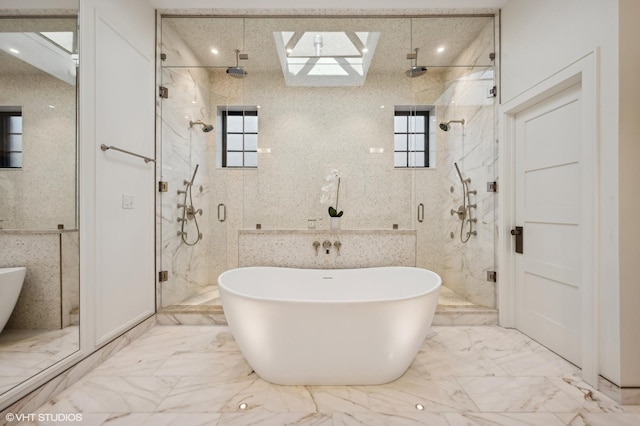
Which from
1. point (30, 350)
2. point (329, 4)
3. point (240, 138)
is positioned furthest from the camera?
point (240, 138)

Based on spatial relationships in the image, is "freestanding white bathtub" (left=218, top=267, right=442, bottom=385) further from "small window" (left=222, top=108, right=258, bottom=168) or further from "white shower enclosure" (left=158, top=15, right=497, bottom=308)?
"small window" (left=222, top=108, right=258, bottom=168)

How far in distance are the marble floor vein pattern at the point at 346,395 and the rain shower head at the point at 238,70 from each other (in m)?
2.37

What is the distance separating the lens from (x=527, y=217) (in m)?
2.27

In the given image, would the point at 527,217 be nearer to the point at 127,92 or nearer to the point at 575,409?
the point at 575,409

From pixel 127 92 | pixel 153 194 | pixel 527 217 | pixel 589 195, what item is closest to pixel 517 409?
pixel 589 195

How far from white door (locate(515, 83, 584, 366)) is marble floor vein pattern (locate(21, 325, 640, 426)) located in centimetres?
25

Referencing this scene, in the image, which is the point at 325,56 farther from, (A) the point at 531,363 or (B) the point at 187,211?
(A) the point at 531,363

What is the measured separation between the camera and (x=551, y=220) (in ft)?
6.63

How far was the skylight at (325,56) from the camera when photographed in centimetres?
271

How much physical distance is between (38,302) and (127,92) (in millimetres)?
1507

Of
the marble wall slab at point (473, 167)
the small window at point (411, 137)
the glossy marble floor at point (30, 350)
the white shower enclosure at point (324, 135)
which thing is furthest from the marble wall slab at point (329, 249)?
the glossy marble floor at point (30, 350)

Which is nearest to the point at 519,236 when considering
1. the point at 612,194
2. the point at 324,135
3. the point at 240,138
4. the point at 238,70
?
the point at 612,194

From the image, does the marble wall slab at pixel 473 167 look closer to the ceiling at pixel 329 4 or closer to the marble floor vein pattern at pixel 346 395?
the ceiling at pixel 329 4

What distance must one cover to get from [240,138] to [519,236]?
108 inches
